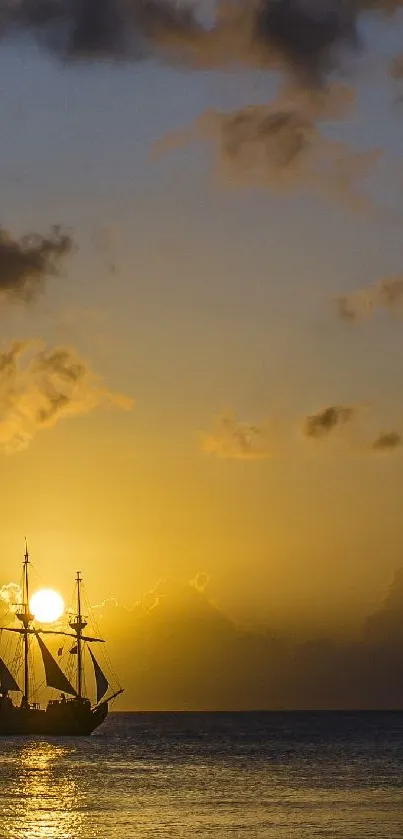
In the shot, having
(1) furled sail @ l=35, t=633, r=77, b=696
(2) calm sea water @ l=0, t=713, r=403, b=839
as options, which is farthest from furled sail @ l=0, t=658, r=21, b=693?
(2) calm sea water @ l=0, t=713, r=403, b=839

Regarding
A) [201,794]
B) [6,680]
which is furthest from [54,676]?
[201,794]

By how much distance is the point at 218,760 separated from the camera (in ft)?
473

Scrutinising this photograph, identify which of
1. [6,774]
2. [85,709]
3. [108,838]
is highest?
[85,709]

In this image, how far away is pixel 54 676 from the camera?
18512cm

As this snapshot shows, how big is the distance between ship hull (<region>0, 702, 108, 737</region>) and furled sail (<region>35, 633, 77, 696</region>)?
604 centimetres

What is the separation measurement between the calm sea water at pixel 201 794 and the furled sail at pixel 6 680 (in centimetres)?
2358

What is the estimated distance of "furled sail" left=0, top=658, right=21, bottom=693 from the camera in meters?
185

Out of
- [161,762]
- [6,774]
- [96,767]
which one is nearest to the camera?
[6,774]

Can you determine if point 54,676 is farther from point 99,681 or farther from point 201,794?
point 201,794

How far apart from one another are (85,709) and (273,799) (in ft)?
342

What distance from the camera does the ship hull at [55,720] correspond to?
190750 mm

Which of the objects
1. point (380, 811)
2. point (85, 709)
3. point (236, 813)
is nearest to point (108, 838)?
point (236, 813)

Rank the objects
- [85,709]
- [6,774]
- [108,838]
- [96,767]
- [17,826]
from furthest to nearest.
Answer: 1. [85,709]
2. [96,767]
3. [6,774]
4. [17,826]
5. [108,838]

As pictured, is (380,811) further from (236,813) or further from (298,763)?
(298,763)
